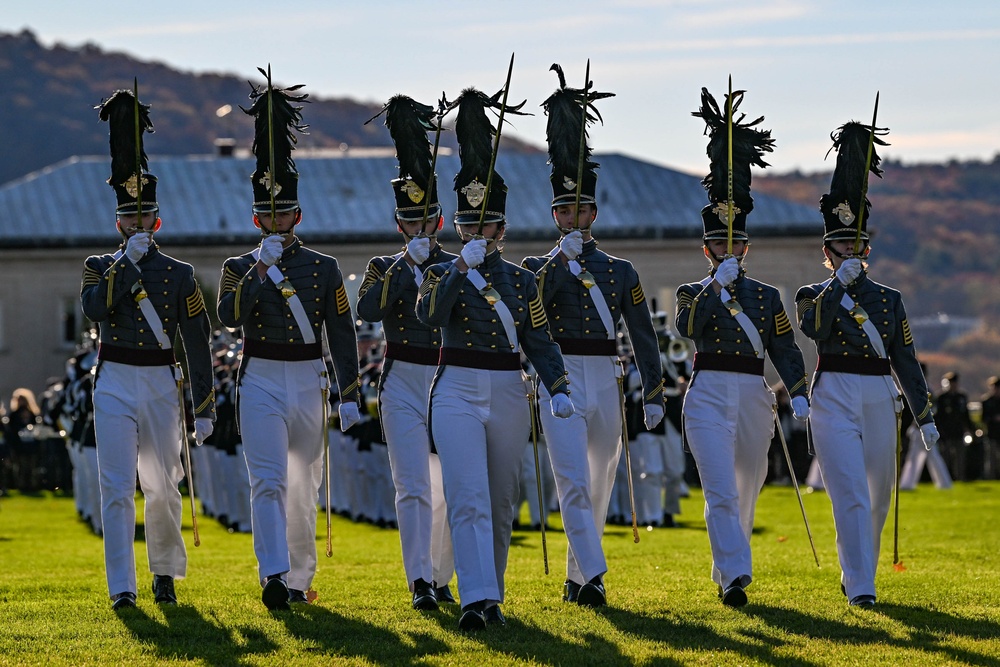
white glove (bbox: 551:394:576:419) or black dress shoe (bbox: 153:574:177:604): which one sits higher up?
white glove (bbox: 551:394:576:419)

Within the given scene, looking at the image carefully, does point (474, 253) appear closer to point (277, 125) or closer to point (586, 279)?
point (586, 279)

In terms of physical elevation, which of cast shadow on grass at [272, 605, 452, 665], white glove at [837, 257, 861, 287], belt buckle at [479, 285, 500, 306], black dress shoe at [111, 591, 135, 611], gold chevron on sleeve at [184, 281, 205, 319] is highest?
white glove at [837, 257, 861, 287]

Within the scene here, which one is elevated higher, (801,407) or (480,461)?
(801,407)

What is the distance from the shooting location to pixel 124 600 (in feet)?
37.8

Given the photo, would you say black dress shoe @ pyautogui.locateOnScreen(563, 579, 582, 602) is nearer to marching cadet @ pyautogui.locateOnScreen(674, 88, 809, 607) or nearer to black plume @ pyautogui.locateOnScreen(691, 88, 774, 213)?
marching cadet @ pyautogui.locateOnScreen(674, 88, 809, 607)

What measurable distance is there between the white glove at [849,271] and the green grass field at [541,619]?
1916 millimetres

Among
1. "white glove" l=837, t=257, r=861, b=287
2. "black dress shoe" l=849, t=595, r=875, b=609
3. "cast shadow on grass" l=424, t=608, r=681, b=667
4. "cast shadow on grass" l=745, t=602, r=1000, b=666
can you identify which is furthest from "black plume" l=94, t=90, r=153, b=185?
"black dress shoe" l=849, t=595, r=875, b=609

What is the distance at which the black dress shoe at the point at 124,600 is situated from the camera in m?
11.5

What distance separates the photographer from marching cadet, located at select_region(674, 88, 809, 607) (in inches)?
459

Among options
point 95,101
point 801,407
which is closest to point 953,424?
point 801,407

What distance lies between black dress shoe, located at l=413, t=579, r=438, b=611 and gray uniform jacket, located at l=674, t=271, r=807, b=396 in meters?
2.15

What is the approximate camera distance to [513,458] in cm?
1092

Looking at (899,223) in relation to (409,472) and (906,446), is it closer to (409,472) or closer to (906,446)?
(906,446)

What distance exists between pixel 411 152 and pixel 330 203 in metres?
42.4
